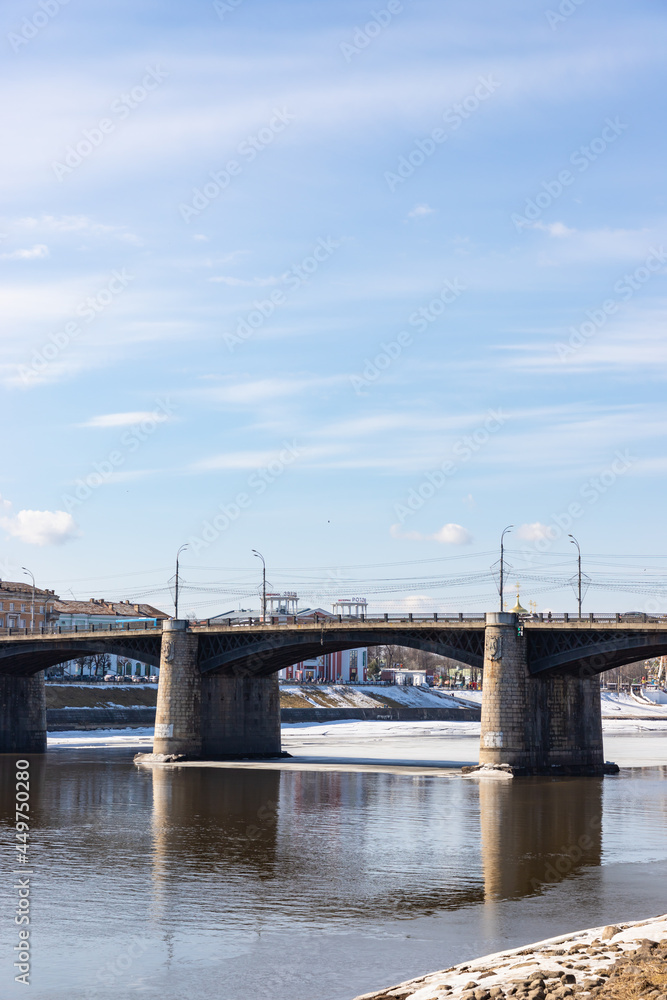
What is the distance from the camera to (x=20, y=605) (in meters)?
181

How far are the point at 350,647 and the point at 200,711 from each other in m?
11.9

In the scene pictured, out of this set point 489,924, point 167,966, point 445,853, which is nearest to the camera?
point 167,966

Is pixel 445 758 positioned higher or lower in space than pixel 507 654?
lower

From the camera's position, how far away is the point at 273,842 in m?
42.4

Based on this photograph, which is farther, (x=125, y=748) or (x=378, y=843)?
(x=125, y=748)

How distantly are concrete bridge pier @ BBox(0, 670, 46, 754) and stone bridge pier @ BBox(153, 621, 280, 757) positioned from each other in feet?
55.4

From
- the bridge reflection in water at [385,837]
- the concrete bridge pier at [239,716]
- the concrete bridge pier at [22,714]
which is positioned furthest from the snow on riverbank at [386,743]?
the bridge reflection in water at [385,837]

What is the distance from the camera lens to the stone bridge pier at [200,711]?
8494cm

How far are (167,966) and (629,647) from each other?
50815mm

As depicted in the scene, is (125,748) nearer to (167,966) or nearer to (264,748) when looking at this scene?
(264,748)

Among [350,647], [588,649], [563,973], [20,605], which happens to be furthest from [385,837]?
[20,605]

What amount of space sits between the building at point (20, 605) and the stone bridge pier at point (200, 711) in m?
92.3

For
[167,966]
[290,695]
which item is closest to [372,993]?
[167,966]

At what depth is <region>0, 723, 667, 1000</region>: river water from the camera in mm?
24203
